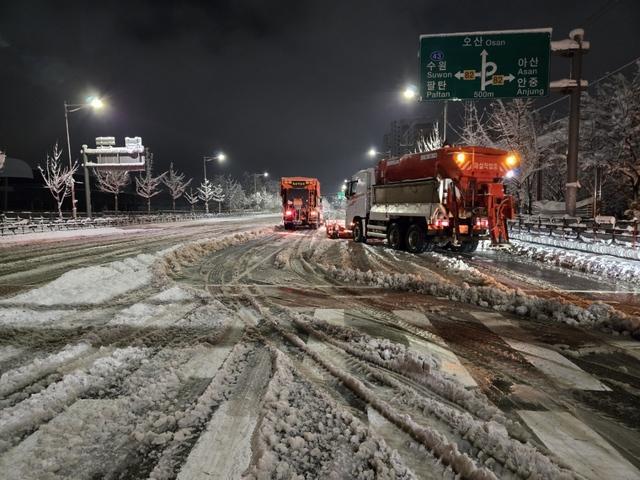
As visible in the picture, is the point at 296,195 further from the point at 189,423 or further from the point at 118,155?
the point at 189,423

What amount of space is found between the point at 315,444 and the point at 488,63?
1691 centimetres

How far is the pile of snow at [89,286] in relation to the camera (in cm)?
620

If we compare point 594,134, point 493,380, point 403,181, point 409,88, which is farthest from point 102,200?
point 493,380

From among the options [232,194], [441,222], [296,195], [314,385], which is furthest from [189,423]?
[232,194]

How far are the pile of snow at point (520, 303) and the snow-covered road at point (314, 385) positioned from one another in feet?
0.12

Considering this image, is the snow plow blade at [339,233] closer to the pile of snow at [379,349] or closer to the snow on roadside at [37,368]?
the pile of snow at [379,349]

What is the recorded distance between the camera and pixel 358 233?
18359 mm

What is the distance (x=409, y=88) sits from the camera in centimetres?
2323

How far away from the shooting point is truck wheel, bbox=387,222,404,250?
1513 centimetres

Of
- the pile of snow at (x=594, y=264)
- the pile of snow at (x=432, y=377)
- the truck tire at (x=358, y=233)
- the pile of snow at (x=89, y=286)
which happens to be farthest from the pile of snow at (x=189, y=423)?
the truck tire at (x=358, y=233)

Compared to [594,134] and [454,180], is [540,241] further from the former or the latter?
[594,134]

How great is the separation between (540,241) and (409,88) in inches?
471

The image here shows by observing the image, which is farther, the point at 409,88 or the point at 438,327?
the point at 409,88

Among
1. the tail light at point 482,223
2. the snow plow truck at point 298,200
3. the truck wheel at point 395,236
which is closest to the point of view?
the tail light at point 482,223
